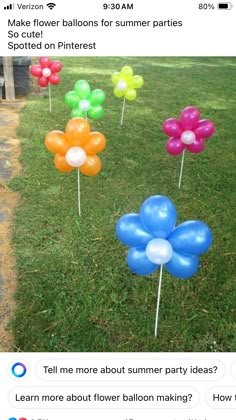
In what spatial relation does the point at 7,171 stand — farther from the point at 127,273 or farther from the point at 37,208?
the point at 127,273

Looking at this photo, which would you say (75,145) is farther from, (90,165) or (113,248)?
(113,248)

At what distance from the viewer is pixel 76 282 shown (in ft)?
12.3

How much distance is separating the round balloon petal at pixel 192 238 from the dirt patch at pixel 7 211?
1455 millimetres

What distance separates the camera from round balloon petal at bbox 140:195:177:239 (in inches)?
105

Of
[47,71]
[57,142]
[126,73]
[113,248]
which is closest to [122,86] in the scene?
[126,73]

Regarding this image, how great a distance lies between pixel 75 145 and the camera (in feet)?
13.8

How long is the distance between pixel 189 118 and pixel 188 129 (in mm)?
138

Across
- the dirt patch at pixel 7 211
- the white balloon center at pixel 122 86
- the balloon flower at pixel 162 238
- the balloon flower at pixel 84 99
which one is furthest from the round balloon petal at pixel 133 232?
the white balloon center at pixel 122 86

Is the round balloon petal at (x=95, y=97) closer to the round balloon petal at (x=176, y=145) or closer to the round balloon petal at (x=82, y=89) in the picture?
the round balloon petal at (x=82, y=89)

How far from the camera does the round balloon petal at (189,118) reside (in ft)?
15.7

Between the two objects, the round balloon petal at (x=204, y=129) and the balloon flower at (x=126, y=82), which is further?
the balloon flower at (x=126, y=82)

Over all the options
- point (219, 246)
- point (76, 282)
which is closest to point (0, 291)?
point (76, 282)

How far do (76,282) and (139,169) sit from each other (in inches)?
101
